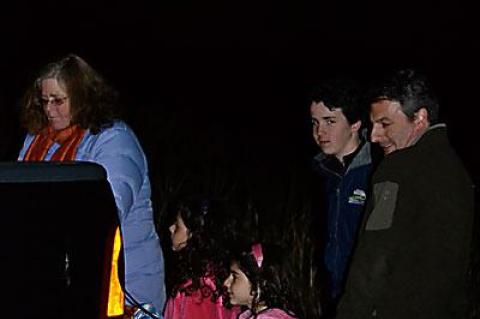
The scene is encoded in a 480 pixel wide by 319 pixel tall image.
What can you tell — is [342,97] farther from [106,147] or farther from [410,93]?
[106,147]

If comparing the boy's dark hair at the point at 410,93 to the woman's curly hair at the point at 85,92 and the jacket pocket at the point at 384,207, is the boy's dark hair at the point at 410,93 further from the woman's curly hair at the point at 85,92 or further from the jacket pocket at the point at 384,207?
the woman's curly hair at the point at 85,92

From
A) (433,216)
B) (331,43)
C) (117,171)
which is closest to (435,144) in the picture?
(433,216)

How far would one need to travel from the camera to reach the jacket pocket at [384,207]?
493 cm

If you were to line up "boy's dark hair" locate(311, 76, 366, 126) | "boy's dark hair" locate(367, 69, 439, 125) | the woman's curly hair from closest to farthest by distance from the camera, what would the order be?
"boy's dark hair" locate(367, 69, 439, 125) < the woman's curly hair < "boy's dark hair" locate(311, 76, 366, 126)

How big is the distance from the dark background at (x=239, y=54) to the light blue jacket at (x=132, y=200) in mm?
8689

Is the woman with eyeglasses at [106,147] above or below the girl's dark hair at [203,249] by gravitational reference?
above

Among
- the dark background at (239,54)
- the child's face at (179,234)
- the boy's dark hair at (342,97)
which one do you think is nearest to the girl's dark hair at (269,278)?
the child's face at (179,234)

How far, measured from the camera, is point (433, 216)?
494cm

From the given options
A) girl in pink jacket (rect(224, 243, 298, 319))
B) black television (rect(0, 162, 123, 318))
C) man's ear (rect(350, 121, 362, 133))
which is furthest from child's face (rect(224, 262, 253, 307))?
black television (rect(0, 162, 123, 318))

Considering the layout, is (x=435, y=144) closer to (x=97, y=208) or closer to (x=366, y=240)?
(x=366, y=240)

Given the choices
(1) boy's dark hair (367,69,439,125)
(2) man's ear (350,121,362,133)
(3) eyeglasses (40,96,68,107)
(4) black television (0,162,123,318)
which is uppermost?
(1) boy's dark hair (367,69,439,125)

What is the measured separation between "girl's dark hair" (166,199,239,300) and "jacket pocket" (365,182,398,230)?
110 cm

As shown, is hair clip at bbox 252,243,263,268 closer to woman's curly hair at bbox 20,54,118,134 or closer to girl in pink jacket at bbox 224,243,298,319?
girl in pink jacket at bbox 224,243,298,319

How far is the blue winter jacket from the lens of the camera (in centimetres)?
608
